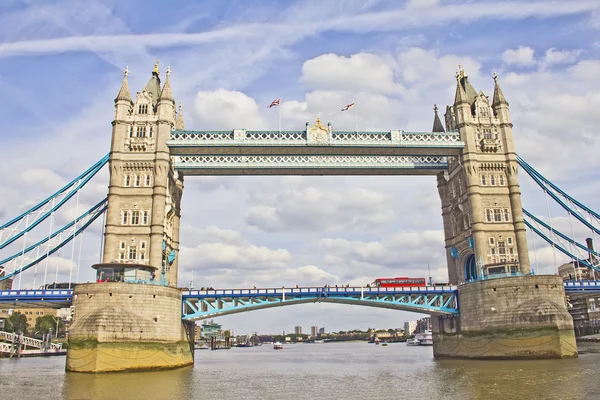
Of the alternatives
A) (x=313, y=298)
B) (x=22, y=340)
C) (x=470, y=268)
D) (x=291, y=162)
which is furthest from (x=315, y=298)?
(x=22, y=340)

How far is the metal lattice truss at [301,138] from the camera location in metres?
56.8

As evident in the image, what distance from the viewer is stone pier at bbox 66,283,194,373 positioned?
141 ft

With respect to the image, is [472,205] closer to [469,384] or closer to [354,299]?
[354,299]

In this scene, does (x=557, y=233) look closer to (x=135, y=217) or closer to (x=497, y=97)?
(x=497, y=97)

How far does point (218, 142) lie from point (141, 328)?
21.5m

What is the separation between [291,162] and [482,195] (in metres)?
21.6

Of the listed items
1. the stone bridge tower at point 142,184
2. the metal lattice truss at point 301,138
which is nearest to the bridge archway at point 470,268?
the metal lattice truss at point 301,138

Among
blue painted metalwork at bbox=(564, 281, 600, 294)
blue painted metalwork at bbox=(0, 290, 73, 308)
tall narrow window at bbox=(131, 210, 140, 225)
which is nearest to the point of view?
blue painted metalwork at bbox=(0, 290, 73, 308)

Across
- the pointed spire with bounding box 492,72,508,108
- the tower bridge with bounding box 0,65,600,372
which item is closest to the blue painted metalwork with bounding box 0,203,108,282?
the tower bridge with bounding box 0,65,600,372

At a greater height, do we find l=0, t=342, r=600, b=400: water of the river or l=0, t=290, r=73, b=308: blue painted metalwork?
l=0, t=290, r=73, b=308: blue painted metalwork

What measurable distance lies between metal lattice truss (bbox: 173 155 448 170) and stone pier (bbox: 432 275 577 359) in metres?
16.6

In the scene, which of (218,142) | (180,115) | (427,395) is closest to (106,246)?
(218,142)

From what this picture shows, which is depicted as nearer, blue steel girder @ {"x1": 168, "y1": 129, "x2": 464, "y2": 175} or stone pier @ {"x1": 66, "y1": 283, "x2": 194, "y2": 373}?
stone pier @ {"x1": 66, "y1": 283, "x2": 194, "y2": 373}

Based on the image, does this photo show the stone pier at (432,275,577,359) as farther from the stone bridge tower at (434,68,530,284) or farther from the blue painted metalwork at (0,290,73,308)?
the blue painted metalwork at (0,290,73,308)
